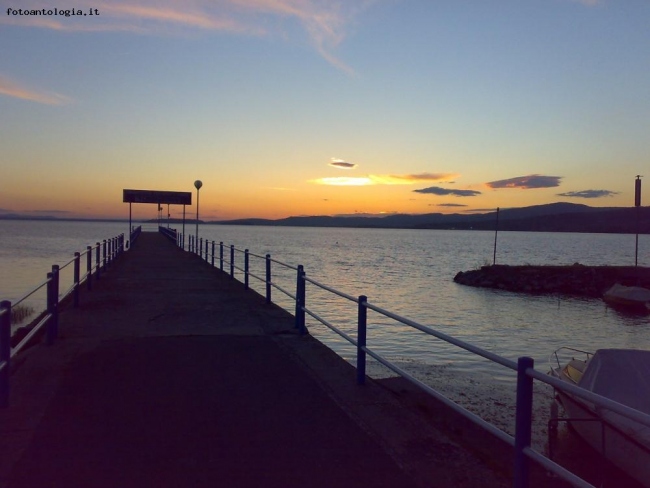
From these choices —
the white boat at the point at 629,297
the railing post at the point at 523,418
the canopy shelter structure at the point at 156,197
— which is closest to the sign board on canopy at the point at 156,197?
the canopy shelter structure at the point at 156,197

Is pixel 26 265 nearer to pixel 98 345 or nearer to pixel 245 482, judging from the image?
pixel 98 345

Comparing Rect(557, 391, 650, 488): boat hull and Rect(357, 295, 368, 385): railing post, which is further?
Rect(557, 391, 650, 488): boat hull

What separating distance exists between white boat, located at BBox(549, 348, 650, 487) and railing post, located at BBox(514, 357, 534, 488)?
449cm

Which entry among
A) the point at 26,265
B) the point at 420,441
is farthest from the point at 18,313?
the point at 26,265

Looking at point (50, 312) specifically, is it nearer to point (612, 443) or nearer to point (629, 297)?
point (612, 443)

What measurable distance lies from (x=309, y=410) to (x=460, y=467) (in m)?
1.70

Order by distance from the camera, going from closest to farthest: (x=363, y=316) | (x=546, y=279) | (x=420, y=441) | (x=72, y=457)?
1. (x=72, y=457)
2. (x=420, y=441)
3. (x=363, y=316)
4. (x=546, y=279)

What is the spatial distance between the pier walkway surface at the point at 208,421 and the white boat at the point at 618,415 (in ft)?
11.8

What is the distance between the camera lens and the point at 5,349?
230 inches

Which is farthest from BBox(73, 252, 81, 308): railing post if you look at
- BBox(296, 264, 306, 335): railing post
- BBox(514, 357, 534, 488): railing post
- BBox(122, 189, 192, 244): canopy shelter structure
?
BBox(122, 189, 192, 244): canopy shelter structure

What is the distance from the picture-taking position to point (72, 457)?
4.71 meters

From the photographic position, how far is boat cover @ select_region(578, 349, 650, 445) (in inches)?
342

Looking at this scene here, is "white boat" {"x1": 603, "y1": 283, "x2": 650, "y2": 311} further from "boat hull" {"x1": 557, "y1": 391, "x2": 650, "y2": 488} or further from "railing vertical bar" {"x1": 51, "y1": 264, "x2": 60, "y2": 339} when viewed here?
"railing vertical bar" {"x1": 51, "y1": 264, "x2": 60, "y2": 339}

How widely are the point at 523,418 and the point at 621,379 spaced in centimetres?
622
